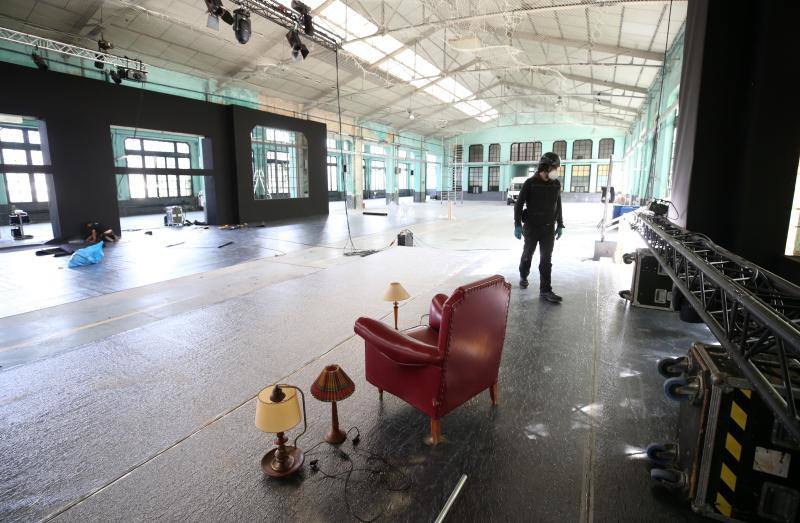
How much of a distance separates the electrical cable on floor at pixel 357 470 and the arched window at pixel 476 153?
106 feet

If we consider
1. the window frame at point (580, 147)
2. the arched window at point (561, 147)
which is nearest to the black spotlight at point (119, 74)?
the arched window at point (561, 147)

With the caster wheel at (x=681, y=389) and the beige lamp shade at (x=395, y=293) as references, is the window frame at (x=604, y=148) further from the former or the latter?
the caster wheel at (x=681, y=389)

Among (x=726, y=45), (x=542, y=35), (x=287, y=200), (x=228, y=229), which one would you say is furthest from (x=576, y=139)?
(x=726, y=45)

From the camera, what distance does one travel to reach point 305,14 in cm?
847

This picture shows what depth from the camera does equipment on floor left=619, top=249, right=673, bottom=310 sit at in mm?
4414

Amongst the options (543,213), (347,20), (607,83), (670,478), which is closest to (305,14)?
(347,20)

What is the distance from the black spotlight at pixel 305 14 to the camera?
27.2 feet

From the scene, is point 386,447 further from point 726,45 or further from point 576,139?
point 576,139

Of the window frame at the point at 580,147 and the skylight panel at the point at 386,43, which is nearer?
the skylight panel at the point at 386,43

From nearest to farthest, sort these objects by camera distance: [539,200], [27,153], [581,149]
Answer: [539,200], [27,153], [581,149]

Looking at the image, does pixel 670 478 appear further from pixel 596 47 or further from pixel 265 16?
pixel 596 47

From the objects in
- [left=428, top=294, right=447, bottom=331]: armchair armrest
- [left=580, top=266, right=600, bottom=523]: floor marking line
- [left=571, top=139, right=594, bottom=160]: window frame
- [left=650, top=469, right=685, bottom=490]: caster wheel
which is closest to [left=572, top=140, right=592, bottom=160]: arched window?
[left=571, top=139, right=594, bottom=160]: window frame

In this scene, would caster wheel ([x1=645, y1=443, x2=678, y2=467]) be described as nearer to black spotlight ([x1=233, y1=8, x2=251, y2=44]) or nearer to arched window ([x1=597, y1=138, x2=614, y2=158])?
black spotlight ([x1=233, y1=8, x2=251, y2=44])

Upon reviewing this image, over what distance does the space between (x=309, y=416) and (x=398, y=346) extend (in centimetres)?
85
